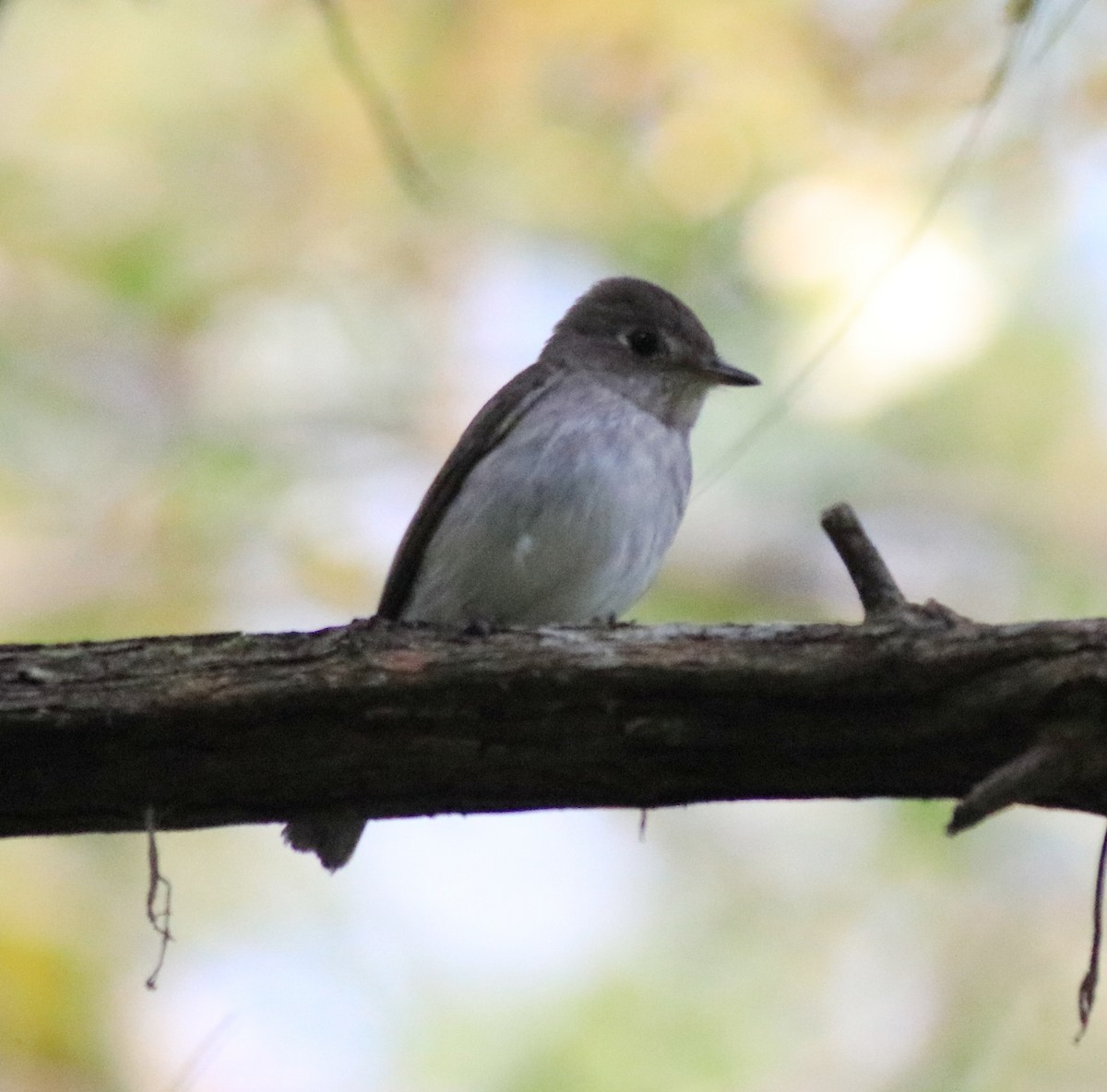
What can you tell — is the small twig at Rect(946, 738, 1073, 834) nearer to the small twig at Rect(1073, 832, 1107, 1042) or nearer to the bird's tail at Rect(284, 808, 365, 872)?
the small twig at Rect(1073, 832, 1107, 1042)

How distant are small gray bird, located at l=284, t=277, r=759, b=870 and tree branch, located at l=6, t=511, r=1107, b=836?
4.48 ft

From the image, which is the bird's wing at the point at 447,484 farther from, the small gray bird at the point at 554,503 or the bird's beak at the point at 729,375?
the bird's beak at the point at 729,375

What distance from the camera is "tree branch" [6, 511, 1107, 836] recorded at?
2934 mm

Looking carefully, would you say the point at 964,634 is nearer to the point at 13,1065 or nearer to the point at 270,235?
the point at 13,1065

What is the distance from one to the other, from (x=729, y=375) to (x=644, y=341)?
338mm

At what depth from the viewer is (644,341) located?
555 cm

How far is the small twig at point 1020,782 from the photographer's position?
2.51 m

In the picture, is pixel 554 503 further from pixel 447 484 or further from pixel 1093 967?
pixel 1093 967

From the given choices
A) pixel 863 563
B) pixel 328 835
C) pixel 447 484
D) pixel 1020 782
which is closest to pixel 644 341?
pixel 447 484

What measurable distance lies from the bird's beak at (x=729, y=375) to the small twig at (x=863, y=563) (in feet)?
7.64

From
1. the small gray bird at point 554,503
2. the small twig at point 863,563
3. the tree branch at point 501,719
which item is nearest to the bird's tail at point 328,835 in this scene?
the tree branch at point 501,719

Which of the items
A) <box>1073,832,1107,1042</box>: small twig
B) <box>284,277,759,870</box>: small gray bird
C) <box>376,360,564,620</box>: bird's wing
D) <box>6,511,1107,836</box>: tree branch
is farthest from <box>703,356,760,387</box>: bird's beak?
<box>1073,832,1107,1042</box>: small twig

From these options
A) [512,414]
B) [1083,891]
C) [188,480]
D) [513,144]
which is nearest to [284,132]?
[513,144]

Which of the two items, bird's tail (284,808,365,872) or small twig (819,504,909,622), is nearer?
small twig (819,504,909,622)
